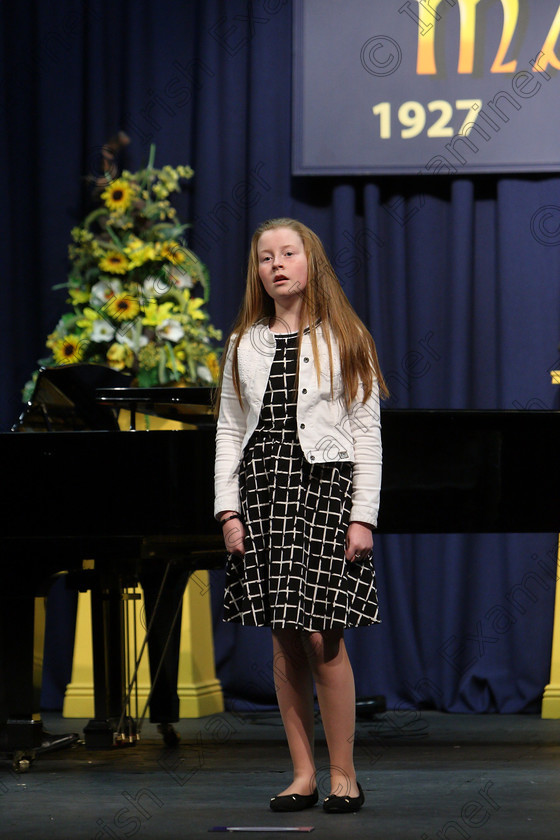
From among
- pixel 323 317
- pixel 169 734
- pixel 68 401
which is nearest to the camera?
pixel 323 317

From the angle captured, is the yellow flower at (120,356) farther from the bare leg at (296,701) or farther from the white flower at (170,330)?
the bare leg at (296,701)

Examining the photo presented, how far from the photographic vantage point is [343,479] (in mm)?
2309

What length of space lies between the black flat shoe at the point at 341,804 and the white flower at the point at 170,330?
6.82 feet

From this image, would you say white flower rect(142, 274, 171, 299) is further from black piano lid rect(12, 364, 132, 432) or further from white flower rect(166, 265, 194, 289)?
black piano lid rect(12, 364, 132, 432)

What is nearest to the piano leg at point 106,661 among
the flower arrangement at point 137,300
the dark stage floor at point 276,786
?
the dark stage floor at point 276,786

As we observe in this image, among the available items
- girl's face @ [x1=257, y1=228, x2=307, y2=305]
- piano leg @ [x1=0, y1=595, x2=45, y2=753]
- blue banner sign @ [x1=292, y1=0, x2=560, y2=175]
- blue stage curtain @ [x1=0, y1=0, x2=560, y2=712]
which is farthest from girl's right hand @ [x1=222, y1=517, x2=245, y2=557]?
blue banner sign @ [x1=292, y1=0, x2=560, y2=175]

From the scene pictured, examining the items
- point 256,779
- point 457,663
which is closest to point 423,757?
point 256,779

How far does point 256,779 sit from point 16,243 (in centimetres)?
271

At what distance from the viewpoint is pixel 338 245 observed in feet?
14.5

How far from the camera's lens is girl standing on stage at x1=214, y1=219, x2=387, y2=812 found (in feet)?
7.41

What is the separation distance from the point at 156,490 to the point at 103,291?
4.61 ft

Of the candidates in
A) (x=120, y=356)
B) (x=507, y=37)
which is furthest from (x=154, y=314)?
(x=507, y=37)

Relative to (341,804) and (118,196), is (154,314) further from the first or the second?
(341,804)

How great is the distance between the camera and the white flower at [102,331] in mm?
4012
